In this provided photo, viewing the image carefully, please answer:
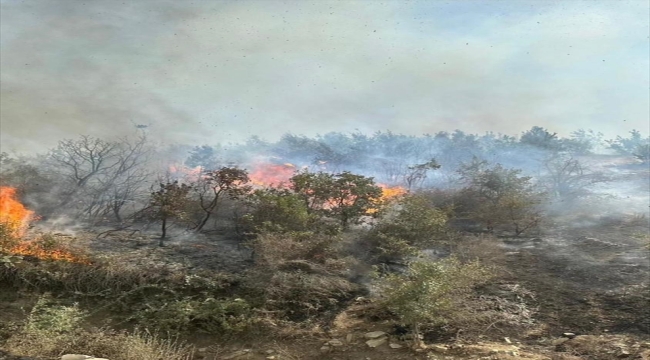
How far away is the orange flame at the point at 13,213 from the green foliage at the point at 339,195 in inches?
256

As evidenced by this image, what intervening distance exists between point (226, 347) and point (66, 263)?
4266 millimetres

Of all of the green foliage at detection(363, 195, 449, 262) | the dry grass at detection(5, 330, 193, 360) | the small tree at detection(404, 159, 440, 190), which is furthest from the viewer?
the small tree at detection(404, 159, 440, 190)

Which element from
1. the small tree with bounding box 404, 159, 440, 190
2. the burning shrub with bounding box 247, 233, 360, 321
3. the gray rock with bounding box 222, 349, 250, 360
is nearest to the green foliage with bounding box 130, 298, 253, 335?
the gray rock with bounding box 222, 349, 250, 360

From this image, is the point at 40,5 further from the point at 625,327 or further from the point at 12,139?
the point at 625,327

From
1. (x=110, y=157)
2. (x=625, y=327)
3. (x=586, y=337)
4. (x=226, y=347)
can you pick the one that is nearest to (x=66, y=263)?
(x=226, y=347)

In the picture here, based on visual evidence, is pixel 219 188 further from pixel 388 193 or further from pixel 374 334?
pixel 374 334

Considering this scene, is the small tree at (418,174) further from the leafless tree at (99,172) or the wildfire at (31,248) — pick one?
the wildfire at (31,248)

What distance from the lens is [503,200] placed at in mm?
13859

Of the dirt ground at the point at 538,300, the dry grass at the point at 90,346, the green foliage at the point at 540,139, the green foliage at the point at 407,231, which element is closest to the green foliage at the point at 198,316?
the dirt ground at the point at 538,300

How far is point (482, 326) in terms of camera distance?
8641 millimetres

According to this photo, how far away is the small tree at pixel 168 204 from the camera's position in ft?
42.8

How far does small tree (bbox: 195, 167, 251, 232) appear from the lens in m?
13.8

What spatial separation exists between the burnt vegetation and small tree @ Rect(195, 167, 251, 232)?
0.07 meters

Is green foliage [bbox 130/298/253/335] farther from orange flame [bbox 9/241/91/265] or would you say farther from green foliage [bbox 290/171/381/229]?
green foliage [bbox 290/171/381/229]
